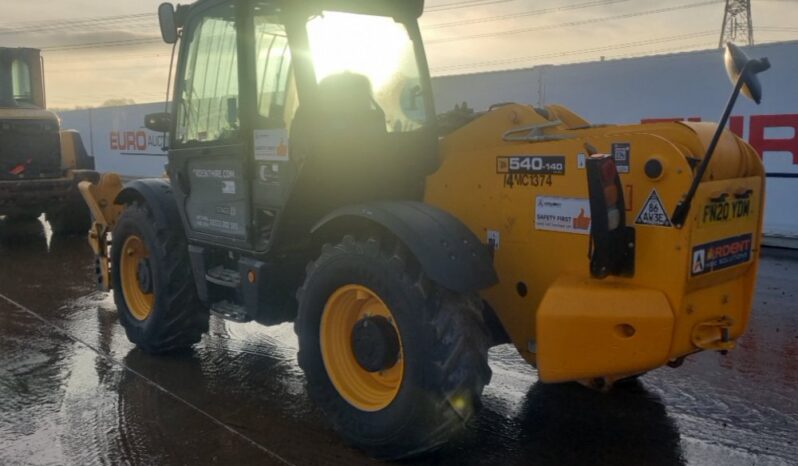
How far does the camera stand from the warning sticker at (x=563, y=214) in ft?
12.1

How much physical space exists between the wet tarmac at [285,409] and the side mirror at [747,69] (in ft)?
6.13

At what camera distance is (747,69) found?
3.31 m

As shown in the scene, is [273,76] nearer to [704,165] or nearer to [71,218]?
[704,165]

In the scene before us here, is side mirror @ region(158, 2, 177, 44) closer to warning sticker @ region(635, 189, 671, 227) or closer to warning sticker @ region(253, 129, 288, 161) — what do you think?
warning sticker @ region(253, 129, 288, 161)

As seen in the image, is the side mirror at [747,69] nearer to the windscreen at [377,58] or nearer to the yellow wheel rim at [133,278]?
the windscreen at [377,58]

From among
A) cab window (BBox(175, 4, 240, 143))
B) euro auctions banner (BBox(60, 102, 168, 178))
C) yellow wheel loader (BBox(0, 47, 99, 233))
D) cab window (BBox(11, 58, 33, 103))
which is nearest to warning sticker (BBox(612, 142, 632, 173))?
cab window (BBox(175, 4, 240, 143))

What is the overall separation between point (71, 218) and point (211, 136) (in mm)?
8192

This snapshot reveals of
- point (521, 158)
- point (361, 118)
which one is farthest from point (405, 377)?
point (361, 118)

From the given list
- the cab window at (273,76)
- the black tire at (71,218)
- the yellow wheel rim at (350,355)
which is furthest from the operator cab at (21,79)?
the yellow wheel rim at (350,355)

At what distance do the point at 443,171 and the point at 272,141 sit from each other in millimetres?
1029

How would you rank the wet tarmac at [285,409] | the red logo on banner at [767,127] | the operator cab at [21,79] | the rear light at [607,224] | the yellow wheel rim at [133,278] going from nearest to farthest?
the rear light at [607,224], the wet tarmac at [285,409], the yellow wheel rim at [133,278], the red logo on banner at [767,127], the operator cab at [21,79]

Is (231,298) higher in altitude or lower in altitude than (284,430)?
higher

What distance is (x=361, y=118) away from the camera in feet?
14.4

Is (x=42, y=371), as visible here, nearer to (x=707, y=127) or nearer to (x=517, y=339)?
(x=517, y=339)
